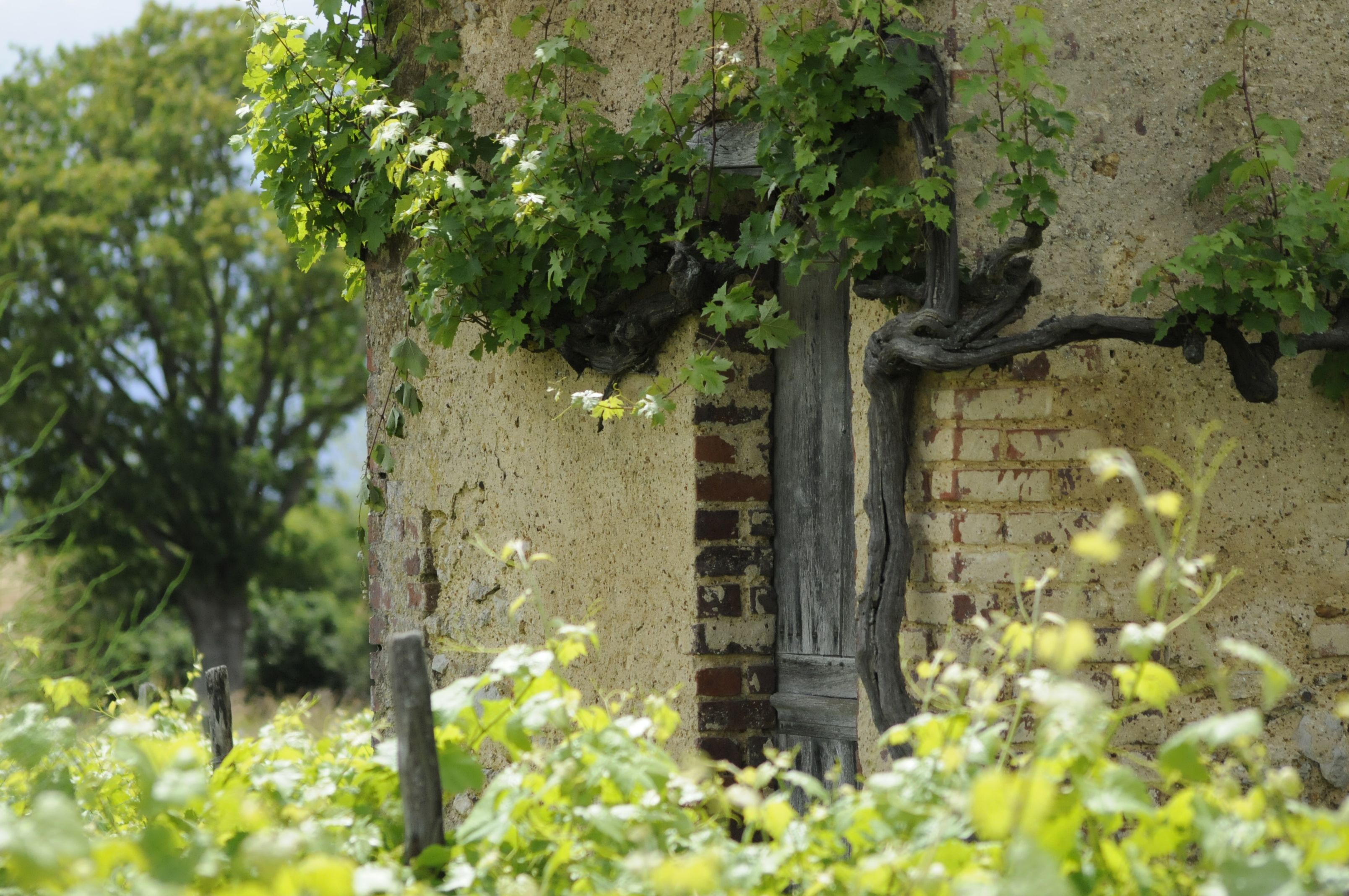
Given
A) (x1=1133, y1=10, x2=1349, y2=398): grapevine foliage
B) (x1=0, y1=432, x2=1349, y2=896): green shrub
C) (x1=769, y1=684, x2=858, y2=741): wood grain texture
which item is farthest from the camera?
(x1=769, y1=684, x2=858, y2=741): wood grain texture

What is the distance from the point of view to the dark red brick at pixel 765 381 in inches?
127

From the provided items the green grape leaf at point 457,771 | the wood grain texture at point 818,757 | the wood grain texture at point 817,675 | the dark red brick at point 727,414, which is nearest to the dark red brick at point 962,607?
the wood grain texture at point 817,675

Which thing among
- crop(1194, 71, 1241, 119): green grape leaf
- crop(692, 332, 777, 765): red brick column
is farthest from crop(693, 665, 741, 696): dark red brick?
crop(1194, 71, 1241, 119): green grape leaf

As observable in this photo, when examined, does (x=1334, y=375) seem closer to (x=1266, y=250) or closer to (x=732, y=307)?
(x=1266, y=250)

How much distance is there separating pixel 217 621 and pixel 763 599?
55.6 feet

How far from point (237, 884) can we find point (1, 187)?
19.5 meters

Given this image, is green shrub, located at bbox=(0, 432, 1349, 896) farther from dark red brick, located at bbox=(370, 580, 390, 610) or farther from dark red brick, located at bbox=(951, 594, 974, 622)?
dark red brick, located at bbox=(370, 580, 390, 610)

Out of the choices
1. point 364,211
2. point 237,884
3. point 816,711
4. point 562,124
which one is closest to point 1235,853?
point 237,884

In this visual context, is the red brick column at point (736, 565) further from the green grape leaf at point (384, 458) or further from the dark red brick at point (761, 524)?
the green grape leaf at point (384, 458)

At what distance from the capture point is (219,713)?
2578 mm

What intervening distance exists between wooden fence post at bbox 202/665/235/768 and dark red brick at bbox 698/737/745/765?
3.90 feet

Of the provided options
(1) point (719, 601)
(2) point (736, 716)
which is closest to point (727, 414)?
(1) point (719, 601)

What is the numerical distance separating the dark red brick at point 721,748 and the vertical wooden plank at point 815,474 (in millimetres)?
293

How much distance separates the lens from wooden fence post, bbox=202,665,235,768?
246cm
